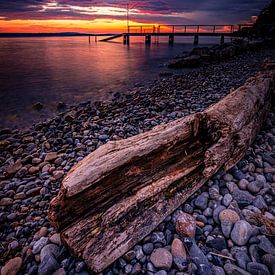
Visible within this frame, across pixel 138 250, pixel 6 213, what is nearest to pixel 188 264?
pixel 138 250

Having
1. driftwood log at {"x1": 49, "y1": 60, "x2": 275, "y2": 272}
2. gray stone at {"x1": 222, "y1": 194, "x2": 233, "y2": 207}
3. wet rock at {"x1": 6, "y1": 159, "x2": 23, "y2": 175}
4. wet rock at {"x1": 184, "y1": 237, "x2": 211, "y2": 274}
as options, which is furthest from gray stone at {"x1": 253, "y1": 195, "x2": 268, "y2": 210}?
wet rock at {"x1": 6, "y1": 159, "x2": 23, "y2": 175}

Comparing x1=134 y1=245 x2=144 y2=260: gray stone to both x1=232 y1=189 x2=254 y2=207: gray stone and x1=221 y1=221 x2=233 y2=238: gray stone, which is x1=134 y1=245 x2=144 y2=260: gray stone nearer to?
x1=221 y1=221 x2=233 y2=238: gray stone

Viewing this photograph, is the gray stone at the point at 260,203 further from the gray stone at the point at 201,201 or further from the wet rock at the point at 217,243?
the wet rock at the point at 217,243

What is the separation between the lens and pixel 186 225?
199 cm

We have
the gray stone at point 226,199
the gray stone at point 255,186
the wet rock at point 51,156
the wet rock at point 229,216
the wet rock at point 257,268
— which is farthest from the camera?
the wet rock at point 51,156

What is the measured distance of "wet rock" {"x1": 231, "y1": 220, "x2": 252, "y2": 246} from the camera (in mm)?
1822

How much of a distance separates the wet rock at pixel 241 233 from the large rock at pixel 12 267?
6.49ft

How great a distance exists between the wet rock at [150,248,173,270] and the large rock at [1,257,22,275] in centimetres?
122

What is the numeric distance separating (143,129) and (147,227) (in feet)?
8.94

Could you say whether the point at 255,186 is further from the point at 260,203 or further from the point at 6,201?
the point at 6,201

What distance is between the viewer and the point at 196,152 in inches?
92.6

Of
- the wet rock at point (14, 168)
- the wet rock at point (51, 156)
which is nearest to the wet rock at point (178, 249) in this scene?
the wet rock at point (51, 156)

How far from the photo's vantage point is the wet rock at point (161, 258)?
168cm

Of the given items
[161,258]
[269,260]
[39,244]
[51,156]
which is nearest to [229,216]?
[269,260]
